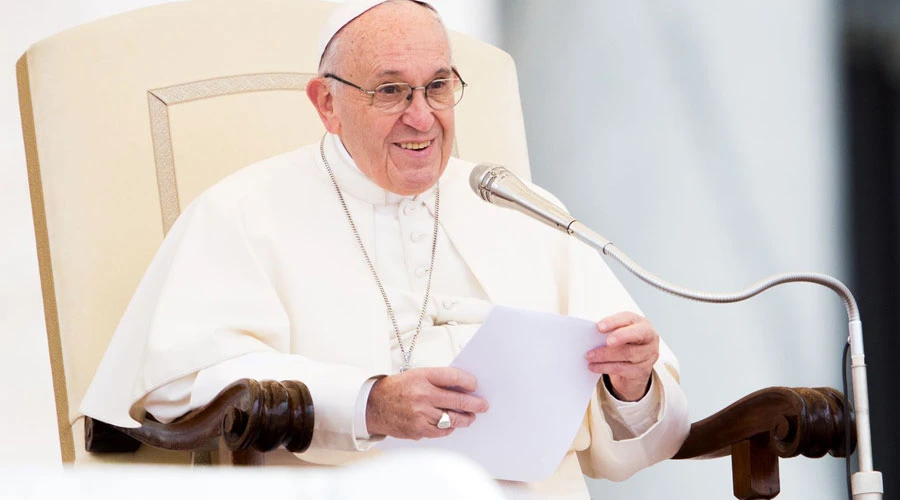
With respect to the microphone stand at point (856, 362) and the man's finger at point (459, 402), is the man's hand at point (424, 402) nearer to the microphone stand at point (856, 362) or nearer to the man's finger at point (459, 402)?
the man's finger at point (459, 402)

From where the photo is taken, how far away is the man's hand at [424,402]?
242 centimetres

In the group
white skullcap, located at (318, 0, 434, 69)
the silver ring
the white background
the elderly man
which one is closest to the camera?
the silver ring

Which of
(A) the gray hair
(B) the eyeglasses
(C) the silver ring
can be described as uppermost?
(A) the gray hair

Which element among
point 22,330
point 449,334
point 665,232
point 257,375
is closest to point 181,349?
point 257,375

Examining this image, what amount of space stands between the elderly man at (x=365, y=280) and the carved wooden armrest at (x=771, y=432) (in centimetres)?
14

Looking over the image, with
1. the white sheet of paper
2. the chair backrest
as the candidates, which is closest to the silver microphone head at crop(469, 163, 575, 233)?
the white sheet of paper

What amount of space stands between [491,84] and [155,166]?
1.01m

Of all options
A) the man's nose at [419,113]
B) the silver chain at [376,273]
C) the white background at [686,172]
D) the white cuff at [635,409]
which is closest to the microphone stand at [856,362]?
the white cuff at [635,409]

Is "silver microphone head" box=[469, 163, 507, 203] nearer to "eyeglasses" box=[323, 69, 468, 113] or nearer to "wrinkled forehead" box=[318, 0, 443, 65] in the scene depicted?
"eyeglasses" box=[323, 69, 468, 113]

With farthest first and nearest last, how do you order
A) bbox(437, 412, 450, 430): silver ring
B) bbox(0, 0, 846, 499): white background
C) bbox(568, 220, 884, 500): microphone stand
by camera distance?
bbox(0, 0, 846, 499): white background < bbox(437, 412, 450, 430): silver ring < bbox(568, 220, 884, 500): microphone stand

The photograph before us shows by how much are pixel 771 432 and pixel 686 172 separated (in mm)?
2305

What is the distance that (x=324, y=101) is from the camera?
3.21 m

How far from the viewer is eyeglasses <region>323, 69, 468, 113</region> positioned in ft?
10.0

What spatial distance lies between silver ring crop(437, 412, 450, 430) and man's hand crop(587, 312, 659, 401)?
316mm
